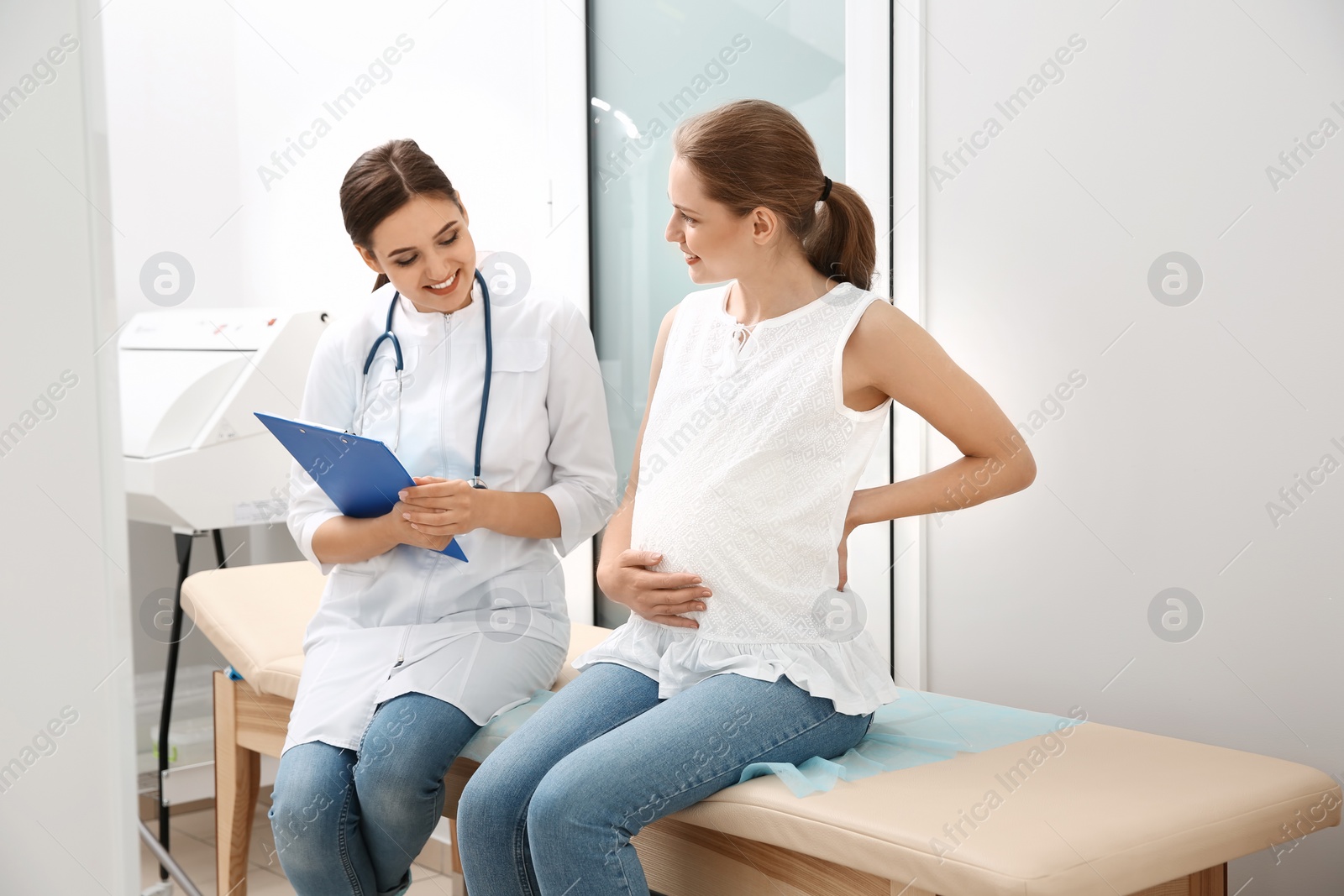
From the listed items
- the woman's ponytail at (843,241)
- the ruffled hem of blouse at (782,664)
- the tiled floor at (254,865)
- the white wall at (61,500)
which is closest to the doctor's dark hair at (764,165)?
the woman's ponytail at (843,241)

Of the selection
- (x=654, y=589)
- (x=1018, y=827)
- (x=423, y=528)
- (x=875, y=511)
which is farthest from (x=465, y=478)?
(x=1018, y=827)

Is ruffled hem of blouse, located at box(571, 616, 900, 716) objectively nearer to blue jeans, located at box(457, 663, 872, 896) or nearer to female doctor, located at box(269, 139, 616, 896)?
blue jeans, located at box(457, 663, 872, 896)

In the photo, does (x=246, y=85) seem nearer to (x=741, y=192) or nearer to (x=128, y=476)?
(x=128, y=476)

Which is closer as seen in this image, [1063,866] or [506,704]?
[1063,866]

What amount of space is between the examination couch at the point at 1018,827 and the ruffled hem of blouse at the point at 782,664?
10 centimetres

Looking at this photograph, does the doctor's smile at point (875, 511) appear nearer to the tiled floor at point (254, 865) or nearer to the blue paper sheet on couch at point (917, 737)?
the blue paper sheet on couch at point (917, 737)

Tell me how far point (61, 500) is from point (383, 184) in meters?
1.08

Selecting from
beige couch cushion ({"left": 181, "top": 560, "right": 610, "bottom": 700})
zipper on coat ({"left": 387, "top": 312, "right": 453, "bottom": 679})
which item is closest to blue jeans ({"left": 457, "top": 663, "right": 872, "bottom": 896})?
zipper on coat ({"left": 387, "top": 312, "right": 453, "bottom": 679})

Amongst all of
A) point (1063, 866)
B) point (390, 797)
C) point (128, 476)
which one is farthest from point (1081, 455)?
point (128, 476)

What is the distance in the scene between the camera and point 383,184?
1.52 m

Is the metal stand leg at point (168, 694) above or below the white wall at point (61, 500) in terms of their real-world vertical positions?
below

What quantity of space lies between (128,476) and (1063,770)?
1.99 meters

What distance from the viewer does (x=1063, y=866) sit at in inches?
37.4

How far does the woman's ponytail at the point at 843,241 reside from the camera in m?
1.39
